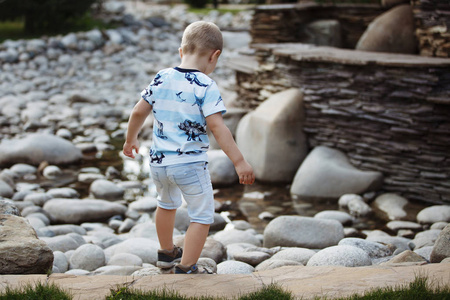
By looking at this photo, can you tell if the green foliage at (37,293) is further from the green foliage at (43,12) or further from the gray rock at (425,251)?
the green foliage at (43,12)

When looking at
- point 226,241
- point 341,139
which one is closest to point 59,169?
point 226,241

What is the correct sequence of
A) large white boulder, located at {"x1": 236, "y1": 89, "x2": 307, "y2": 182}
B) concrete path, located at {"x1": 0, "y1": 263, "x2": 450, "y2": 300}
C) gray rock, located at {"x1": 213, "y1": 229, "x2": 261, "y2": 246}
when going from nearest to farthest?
1. concrete path, located at {"x1": 0, "y1": 263, "x2": 450, "y2": 300}
2. gray rock, located at {"x1": 213, "y1": 229, "x2": 261, "y2": 246}
3. large white boulder, located at {"x1": 236, "y1": 89, "x2": 307, "y2": 182}

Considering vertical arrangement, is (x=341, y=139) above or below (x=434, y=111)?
below

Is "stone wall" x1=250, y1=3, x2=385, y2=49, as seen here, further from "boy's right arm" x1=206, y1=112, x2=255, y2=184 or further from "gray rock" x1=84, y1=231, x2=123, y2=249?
"boy's right arm" x1=206, y1=112, x2=255, y2=184

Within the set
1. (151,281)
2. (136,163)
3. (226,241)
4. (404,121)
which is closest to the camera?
(151,281)

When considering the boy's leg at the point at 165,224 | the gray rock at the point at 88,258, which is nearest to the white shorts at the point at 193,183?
the boy's leg at the point at 165,224

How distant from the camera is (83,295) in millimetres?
2496

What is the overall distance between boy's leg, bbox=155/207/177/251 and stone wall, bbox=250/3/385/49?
5.81 meters

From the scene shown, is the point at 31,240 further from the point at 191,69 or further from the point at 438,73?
the point at 438,73

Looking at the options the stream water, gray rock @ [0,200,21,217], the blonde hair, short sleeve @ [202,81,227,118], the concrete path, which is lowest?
the stream water

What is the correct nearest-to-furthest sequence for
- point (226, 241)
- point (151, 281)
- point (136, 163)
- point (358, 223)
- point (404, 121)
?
point (151, 281) → point (226, 241) → point (358, 223) → point (404, 121) → point (136, 163)

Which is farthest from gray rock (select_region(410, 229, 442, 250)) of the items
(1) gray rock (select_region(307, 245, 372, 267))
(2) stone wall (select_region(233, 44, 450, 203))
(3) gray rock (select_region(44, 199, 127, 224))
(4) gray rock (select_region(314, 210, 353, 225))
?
(3) gray rock (select_region(44, 199, 127, 224))

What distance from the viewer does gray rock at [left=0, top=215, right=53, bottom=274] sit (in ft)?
9.14

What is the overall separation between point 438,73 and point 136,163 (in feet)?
12.2
